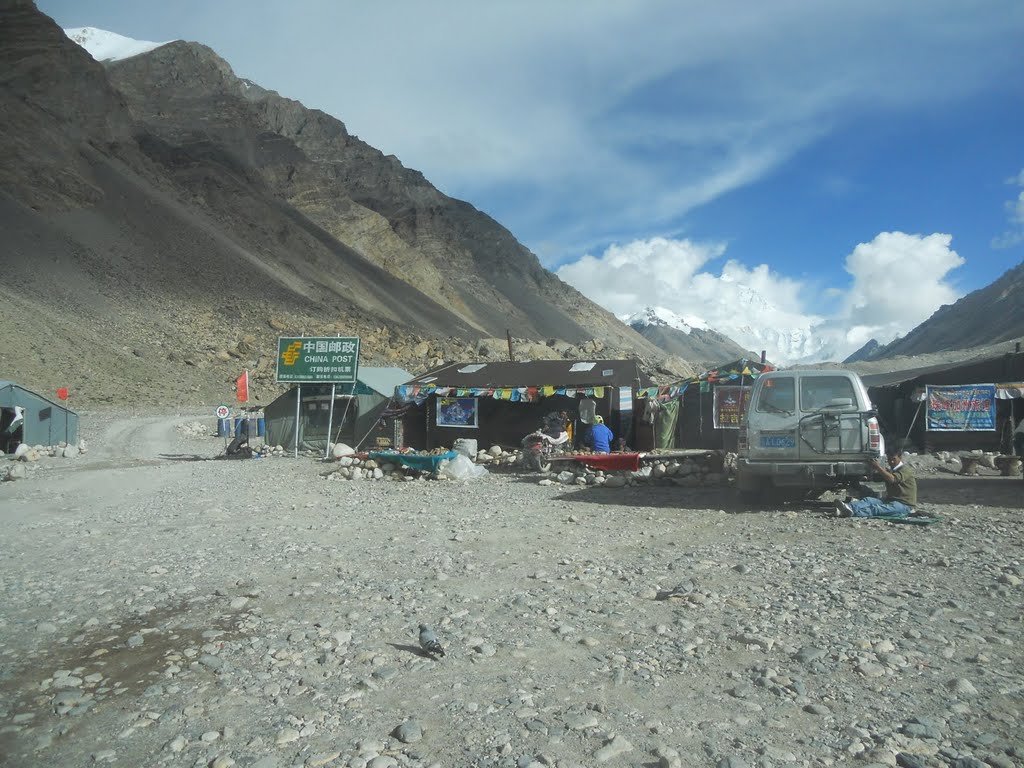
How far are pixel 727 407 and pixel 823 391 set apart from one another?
448 inches

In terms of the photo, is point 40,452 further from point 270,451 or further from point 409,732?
point 409,732

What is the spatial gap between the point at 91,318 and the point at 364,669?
63.0 metres

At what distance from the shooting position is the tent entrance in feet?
80.0

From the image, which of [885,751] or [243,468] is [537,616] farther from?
[243,468]

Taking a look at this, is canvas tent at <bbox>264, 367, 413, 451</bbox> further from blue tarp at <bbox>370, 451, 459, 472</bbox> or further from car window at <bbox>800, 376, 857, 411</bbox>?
car window at <bbox>800, 376, 857, 411</bbox>

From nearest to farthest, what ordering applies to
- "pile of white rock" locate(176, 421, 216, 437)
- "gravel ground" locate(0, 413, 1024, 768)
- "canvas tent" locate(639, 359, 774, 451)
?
"gravel ground" locate(0, 413, 1024, 768)
"canvas tent" locate(639, 359, 774, 451)
"pile of white rock" locate(176, 421, 216, 437)

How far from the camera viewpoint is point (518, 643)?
5082mm

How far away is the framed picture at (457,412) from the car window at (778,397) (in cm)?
1180

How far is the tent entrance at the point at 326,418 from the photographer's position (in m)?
24.4

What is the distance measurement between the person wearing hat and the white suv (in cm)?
27

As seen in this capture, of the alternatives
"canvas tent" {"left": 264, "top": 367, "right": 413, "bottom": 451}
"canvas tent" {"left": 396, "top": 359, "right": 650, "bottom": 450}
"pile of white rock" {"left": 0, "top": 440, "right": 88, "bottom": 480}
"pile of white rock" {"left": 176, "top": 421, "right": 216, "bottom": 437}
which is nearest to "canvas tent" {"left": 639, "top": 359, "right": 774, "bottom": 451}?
"canvas tent" {"left": 396, "top": 359, "right": 650, "bottom": 450}

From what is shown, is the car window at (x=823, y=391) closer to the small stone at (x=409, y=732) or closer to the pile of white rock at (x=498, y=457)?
the small stone at (x=409, y=732)

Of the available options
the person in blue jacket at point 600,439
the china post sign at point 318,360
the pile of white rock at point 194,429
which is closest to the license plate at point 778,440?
the person in blue jacket at point 600,439

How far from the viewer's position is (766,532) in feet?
29.9
